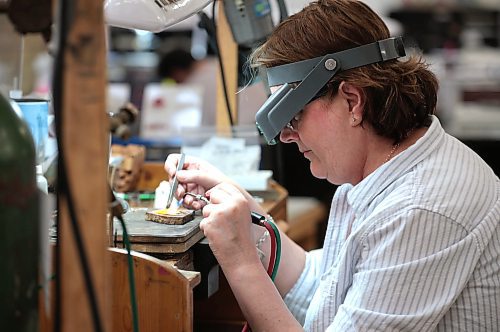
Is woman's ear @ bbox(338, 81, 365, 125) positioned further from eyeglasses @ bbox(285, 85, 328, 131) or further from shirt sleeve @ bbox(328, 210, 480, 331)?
shirt sleeve @ bbox(328, 210, 480, 331)

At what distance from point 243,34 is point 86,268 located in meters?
1.61

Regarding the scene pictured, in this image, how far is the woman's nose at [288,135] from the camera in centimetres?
164

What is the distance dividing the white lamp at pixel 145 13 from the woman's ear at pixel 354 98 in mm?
376

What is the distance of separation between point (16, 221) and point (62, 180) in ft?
0.40

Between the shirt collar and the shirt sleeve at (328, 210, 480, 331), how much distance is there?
0.44 feet

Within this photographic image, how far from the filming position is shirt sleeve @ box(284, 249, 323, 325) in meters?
1.89

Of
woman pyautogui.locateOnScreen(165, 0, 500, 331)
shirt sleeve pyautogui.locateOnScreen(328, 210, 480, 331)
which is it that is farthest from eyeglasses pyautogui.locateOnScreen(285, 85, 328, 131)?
shirt sleeve pyautogui.locateOnScreen(328, 210, 480, 331)

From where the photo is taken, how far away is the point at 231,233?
150 centimetres

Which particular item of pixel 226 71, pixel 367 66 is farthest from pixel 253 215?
pixel 226 71

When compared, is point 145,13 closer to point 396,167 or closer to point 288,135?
point 288,135

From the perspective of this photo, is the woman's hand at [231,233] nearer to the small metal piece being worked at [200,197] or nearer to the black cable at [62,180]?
the small metal piece being worked at [200,197]

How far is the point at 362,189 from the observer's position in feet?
5.29

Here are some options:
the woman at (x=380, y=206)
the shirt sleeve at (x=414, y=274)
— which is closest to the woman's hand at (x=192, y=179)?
the woman at (x=380, y=206)

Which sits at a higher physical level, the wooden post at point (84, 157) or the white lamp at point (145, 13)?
the white lamp at point (145, 13)
